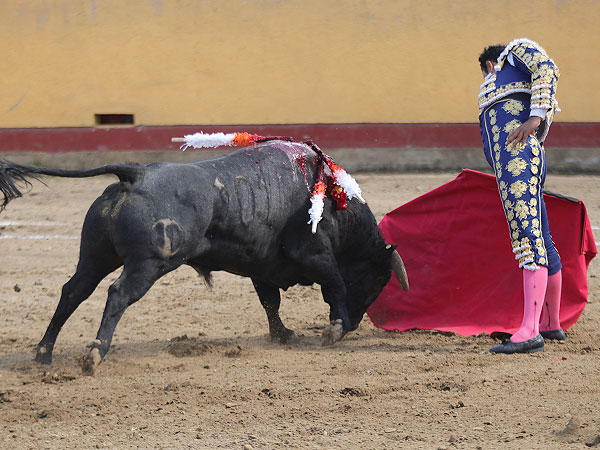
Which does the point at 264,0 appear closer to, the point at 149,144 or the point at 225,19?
the point at 225,19

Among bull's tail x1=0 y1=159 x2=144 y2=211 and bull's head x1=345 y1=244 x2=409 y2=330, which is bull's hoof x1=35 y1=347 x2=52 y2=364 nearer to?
bull's tail x1=0 y1=159 x2=144 y2=211

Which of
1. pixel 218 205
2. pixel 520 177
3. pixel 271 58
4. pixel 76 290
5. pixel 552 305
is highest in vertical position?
pixel 271 58

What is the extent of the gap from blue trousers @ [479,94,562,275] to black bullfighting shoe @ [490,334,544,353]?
40 centimetres

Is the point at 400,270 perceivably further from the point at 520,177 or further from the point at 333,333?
the point at 520,177

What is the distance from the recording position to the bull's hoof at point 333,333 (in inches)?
198

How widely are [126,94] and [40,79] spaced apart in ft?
3.84

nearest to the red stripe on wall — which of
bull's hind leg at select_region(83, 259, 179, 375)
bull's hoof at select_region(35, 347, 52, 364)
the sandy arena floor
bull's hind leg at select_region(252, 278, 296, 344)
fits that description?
the sandy arena floor

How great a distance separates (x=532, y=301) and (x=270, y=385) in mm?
1474

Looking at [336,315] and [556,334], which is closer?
[556,334]

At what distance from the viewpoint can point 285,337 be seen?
16.9ft

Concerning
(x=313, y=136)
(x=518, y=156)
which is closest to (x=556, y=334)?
(x=518, y=156)

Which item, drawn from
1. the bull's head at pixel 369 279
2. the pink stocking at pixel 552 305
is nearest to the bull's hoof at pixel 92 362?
the bull's head at pixel 369 279

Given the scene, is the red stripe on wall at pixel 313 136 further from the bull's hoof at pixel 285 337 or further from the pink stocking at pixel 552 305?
the pink stocking at pixel 552 305

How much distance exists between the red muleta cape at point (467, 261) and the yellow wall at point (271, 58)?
6093 millimetres
